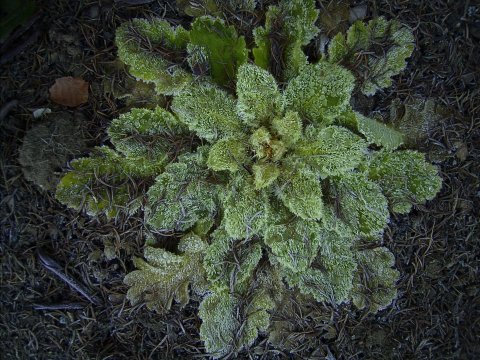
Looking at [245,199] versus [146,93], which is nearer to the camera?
[245,199]

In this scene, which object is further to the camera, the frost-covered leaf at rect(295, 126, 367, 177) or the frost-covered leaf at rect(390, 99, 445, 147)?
the frost-covered leaf at rect(390, 99, 445, 147)

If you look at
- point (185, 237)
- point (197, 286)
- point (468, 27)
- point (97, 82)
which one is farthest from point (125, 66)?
point (468, 27)

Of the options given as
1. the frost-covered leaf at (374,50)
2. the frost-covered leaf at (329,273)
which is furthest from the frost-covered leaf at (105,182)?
the frost-covered leaf at (374,50)

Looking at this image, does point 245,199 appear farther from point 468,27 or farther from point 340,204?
point 468,27

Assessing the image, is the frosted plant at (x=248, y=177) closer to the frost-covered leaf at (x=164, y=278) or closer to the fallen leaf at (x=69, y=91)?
the frost-covered leaf at (x=164, y=278)

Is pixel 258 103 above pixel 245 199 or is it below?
above

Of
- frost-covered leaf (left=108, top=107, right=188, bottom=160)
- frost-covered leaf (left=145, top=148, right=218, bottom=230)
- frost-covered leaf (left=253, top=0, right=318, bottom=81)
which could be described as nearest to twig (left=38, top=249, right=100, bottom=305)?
frost-covered leaf (left=145, top=148, right=218, bottom=230)

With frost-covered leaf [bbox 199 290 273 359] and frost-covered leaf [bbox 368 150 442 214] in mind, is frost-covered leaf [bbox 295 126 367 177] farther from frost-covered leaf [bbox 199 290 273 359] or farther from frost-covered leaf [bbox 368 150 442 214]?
frost-covered leaf [bbox 199 290 273 359]
